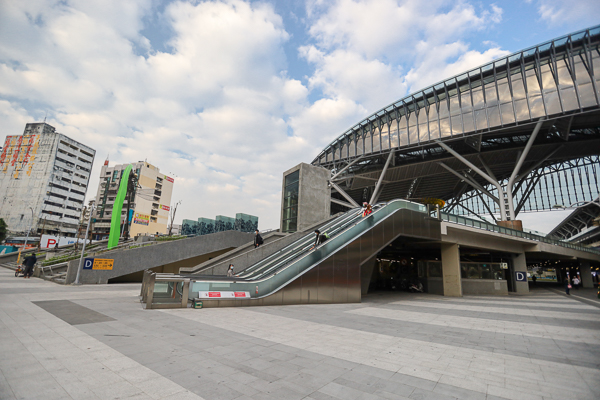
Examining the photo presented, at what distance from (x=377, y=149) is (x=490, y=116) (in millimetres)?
12798

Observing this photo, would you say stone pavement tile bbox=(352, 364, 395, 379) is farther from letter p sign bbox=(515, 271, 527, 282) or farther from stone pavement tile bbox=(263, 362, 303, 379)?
letter p sign bbox=(515, 271, 527, 282)

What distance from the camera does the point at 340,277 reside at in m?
13.8

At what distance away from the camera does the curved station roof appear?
26.9m

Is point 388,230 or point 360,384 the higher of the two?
point 388,230

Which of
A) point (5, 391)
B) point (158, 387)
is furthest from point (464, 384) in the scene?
point (5, 391)

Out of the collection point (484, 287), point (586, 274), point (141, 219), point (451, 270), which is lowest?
point (484, 287)

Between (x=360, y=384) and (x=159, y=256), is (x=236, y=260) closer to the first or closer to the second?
(x=159, y=256)

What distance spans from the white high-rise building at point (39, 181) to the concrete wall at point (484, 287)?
87.2m

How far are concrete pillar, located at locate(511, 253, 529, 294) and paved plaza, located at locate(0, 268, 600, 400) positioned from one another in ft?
64.0

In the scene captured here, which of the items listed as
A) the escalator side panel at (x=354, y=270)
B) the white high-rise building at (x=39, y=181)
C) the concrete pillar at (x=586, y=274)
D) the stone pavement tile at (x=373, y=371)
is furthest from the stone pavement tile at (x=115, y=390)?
the white high-rise building at (x=39, y=181)

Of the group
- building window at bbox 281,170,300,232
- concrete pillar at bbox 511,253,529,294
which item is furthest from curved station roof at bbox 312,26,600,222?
building window at bbox 281,170,300,232

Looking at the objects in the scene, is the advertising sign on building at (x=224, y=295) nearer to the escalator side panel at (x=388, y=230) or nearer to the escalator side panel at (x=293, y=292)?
the escalator side panel at (x=293, y=292)

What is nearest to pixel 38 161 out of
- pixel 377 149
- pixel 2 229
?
pixel 2 229

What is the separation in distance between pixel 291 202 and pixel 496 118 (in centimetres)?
2294
